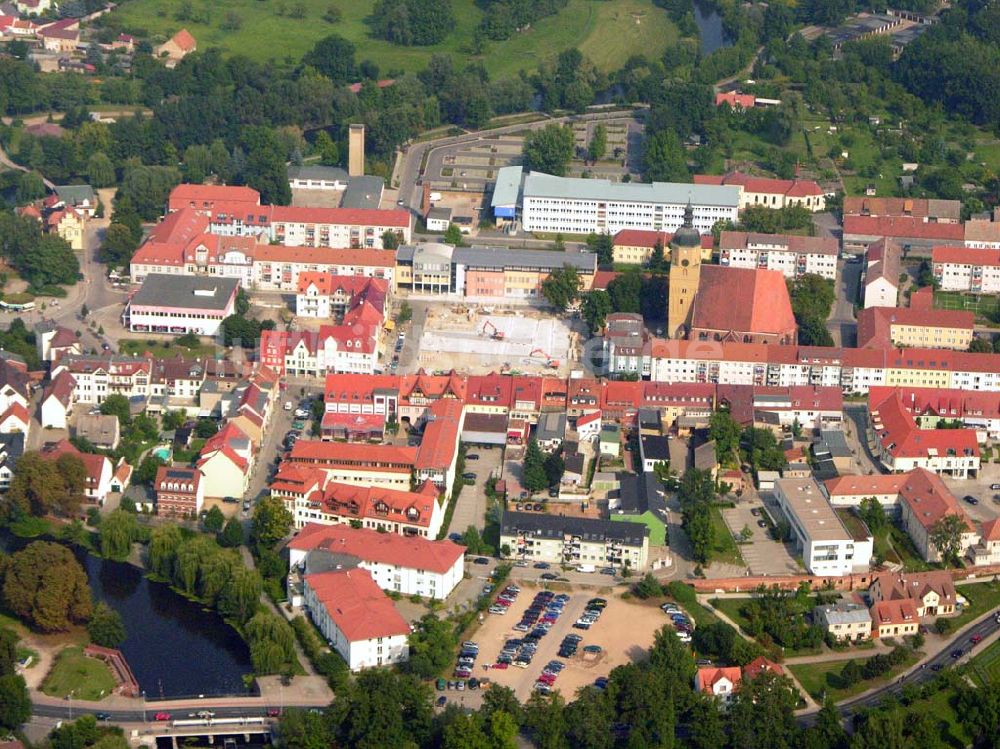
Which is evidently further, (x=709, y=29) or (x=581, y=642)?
(x=709, y=29)

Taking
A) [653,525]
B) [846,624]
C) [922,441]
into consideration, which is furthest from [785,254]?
[846,624]

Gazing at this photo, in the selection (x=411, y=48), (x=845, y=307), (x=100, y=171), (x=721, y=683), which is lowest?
(x=411, y=48)

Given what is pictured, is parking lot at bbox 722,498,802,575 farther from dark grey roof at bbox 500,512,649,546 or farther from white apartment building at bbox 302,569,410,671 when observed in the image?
white apartment building at bbox 302,569,410,671

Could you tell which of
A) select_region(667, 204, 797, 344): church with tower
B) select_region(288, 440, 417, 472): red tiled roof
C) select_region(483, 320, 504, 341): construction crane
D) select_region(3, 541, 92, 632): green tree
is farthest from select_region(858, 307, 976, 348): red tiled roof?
select_region(3, 541, 92, 632): green tree

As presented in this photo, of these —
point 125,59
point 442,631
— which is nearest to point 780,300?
point 442,631

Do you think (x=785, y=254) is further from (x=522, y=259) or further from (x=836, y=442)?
(x=836, y=442)

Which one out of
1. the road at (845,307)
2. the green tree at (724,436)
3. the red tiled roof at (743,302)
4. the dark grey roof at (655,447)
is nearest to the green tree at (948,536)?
the green tree at (724,436)

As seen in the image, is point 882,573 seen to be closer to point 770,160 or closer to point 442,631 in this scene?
point 442,631
